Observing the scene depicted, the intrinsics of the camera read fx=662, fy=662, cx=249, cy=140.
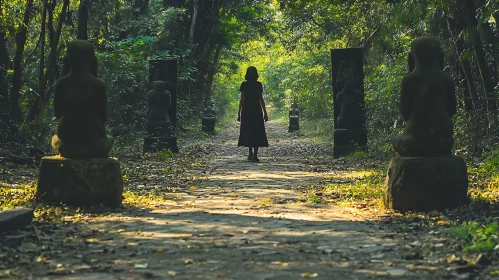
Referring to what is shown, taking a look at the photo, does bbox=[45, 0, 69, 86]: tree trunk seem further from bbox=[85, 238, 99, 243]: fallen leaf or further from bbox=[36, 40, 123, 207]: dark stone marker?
bbox=[85, 238, 99, 243]: fallen leaf

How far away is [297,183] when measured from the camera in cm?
1136

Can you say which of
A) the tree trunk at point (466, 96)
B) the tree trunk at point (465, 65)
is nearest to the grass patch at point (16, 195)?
the tree trunk at point (465, 65)

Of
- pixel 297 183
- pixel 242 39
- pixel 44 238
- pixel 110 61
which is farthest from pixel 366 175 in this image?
pixel 242 39

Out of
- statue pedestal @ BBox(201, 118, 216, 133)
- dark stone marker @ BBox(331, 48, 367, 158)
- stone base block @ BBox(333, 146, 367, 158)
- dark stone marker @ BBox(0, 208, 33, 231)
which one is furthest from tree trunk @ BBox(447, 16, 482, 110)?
statue pedestal @ BBox(201, 118, 216, 133)

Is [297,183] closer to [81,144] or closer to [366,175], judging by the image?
[366,175]

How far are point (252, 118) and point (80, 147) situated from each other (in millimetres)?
7639

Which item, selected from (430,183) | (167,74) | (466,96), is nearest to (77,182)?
(430,183)

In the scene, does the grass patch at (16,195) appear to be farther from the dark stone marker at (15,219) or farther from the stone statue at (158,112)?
the stone statue at (158,112)

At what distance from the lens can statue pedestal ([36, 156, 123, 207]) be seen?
793 cm

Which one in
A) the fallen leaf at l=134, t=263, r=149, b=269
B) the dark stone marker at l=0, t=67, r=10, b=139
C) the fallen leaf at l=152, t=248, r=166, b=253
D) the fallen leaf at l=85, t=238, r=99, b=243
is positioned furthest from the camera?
the dark stone marker at l=0, t=67, r=10, b=139

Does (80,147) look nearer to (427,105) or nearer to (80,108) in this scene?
(80,108)

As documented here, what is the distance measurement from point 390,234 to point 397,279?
1.79 meters

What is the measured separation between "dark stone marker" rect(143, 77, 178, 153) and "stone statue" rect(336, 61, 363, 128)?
4513 mm

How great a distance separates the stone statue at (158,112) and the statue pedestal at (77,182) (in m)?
Result: 9.30
